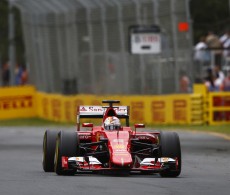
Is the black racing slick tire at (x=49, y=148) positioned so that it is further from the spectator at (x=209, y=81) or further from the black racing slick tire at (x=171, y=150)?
the spectator at (x=209, y=81)

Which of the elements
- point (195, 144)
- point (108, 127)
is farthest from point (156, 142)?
point (195, 144)

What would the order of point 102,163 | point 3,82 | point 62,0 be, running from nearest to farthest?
point 102,163 → point 62,0 → point 3,82

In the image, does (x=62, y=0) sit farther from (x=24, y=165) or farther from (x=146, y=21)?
(x=24, y=165)

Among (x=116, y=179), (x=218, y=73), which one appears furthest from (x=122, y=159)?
(x=218, y=73)

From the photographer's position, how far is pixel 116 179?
13.9m

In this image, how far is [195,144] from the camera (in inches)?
910

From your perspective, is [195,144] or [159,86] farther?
[159,86]

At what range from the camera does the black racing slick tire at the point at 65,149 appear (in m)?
14.3

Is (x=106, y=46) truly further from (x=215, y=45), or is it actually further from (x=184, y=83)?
(x=215, y=45)

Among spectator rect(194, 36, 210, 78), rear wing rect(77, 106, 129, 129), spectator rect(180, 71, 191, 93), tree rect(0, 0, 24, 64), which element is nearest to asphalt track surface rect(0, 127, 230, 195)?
rear wing rect(77, 106, 129, 129)

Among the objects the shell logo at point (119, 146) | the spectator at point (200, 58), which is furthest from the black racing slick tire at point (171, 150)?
the spectator at point (200, 58)

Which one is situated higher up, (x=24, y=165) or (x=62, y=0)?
(x=62, y=0)

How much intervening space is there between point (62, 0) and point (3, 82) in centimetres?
1745

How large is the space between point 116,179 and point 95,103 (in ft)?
59.9
